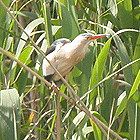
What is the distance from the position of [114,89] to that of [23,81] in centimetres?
38

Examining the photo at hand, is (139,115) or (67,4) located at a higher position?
(67,4)

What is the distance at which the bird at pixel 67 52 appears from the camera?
1049 millimetres

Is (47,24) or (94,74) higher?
(47,24)

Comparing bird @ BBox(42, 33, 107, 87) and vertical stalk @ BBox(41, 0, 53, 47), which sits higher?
vertical stalk @ BBox(41, 0, 53, 47)

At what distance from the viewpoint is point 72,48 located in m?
1.08

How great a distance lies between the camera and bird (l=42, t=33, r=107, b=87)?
1.05 meters

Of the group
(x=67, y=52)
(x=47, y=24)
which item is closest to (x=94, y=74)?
(x=67, y=52)

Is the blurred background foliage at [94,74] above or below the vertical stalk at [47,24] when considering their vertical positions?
below

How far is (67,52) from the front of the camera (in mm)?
1101

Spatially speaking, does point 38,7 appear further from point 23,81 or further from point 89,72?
point 89,72

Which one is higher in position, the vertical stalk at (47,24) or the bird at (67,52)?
the vertical stalk at (47,24)

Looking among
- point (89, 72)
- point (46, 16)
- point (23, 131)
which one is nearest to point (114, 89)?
point (89, 72)

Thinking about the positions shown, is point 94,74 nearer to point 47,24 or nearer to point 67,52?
point 67,52

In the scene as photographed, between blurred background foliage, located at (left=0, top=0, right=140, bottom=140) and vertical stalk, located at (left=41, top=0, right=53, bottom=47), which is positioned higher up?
vertical stalk, located at (left=41, top=0, right=53, bottom=47)
